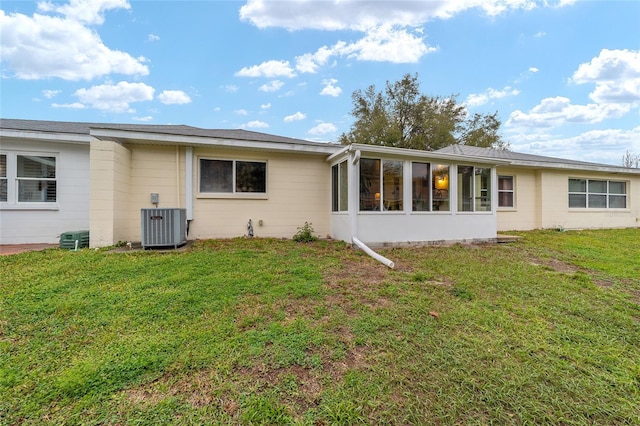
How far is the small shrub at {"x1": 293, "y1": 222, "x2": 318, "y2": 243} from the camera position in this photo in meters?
7.36

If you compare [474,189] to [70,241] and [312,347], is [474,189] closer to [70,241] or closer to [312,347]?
[312,347]

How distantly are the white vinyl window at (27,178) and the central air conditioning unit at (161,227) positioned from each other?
3196 mm

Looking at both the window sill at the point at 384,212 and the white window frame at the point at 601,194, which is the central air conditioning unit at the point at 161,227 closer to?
the window sill at the point at 384,212

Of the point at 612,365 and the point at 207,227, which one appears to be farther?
the point at 207,227

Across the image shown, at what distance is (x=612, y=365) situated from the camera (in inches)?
78.7

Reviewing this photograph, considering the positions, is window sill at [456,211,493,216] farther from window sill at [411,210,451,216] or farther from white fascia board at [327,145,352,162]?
white fascia board at [327,145,352,162]

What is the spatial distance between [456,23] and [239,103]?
35.3ft

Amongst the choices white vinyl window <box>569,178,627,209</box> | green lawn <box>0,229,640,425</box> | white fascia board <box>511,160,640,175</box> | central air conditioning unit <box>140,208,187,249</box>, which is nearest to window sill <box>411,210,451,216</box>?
green lawn <box>0,229,640,425</box>

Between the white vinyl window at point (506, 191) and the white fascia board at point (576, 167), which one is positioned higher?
the white fascia board at point (576, 167)


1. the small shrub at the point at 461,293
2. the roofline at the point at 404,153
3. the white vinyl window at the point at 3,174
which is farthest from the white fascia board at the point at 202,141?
the small shrub at the point at 461,293

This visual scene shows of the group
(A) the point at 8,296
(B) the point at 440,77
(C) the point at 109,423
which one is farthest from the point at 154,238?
(B) the point at 440,77

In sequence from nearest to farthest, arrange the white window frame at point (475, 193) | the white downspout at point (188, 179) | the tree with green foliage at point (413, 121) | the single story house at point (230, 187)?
the single story house at point (230, 187)
the white downspout at point (188, 179)
the white window frame at point (475, 193)
the tree with green foliage at point (413, 121)

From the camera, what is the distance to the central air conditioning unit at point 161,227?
5.73 metres

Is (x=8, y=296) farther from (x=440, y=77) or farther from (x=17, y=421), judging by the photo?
(x=440, y=77)
